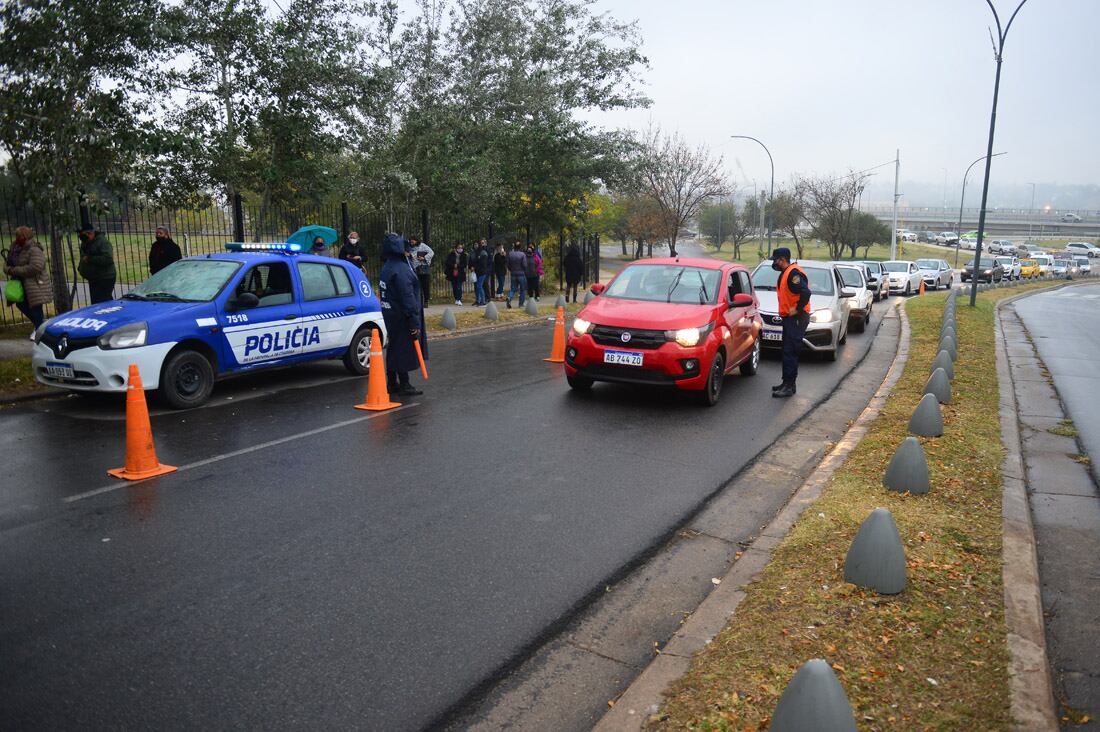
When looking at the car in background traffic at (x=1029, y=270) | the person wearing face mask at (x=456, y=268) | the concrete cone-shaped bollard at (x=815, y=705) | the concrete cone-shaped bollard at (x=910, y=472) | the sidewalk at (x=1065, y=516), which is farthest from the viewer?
the car in background traffic at (x=1029, y=270)

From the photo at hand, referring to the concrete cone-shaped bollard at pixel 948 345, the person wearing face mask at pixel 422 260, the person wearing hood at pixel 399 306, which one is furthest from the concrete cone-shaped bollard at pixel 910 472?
the person wearing face mask at pixel 422 260

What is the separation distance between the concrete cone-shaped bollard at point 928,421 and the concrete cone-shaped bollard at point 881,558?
12.6 feet

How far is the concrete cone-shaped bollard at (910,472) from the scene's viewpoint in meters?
6.31

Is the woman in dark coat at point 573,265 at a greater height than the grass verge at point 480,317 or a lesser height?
greater

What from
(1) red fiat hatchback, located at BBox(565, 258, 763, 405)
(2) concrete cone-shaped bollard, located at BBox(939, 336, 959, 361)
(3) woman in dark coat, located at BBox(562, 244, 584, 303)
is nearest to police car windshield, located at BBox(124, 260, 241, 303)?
(1) red fiat hatchback, located at BBox(565, 258, 763, 405)

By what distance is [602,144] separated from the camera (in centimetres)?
2598

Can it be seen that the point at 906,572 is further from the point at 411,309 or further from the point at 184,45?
the point at 184,45

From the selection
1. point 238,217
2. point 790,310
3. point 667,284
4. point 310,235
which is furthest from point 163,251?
point 790,310

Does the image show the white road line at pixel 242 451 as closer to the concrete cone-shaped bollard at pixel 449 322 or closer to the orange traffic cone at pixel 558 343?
the orange traffic cone at pixel 558 343

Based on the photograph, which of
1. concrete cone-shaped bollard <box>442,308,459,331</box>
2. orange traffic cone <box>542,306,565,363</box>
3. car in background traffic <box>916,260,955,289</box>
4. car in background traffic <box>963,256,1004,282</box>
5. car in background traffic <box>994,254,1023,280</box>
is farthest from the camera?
car in background traffic <box>994,254,1023,280</box>

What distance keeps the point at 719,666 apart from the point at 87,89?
1203 cm

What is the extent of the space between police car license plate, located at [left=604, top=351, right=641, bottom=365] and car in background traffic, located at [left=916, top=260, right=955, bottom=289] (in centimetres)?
3438

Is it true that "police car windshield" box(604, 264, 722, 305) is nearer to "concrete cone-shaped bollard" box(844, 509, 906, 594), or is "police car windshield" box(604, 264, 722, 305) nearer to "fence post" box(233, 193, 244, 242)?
"concrete cone-shaped bollard" box(844, 509, 906, 594)

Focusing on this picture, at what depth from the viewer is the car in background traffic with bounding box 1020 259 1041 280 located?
53847 millimetres
